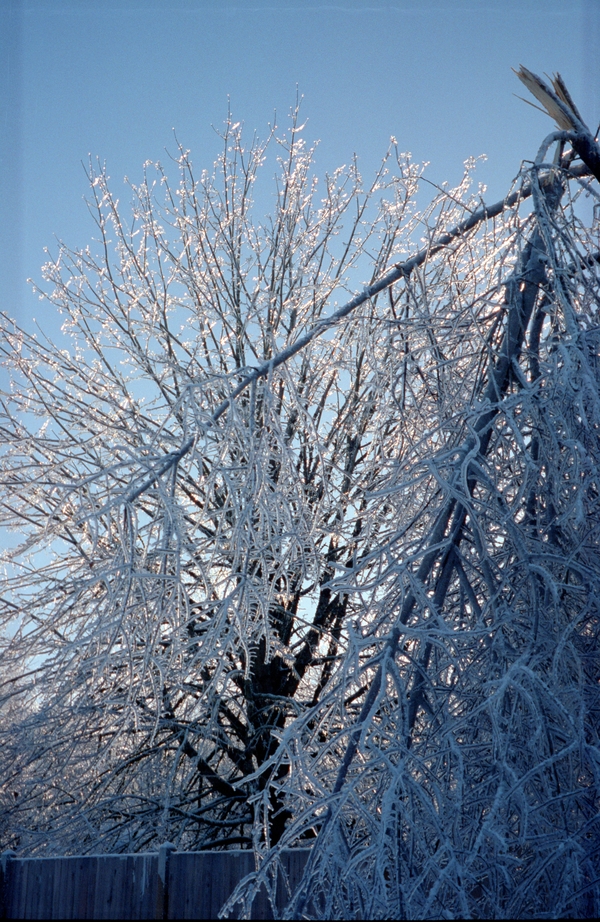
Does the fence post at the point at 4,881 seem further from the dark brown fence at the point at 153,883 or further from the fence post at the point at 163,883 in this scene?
the fence post at the point at 163,883

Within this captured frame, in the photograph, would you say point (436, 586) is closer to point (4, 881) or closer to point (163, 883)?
point (163, 883)

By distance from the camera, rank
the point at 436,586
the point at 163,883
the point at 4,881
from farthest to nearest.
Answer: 1. the point at 4,881
2. the point at 163,883
3. the point at 436,586

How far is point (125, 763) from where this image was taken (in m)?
6.10

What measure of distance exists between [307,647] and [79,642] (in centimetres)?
442

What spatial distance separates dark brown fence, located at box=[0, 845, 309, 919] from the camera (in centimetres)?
503

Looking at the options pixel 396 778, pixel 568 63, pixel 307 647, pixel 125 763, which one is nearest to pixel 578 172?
pixel 568 63

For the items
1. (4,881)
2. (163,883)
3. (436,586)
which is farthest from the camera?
(4,881)

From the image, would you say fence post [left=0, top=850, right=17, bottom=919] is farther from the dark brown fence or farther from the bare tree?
the bare tree

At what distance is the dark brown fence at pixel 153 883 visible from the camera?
5027mm

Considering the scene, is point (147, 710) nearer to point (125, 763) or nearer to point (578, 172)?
point (125, 763)

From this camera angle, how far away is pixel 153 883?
16.5ft

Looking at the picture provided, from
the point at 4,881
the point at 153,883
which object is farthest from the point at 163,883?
the point at 4,881

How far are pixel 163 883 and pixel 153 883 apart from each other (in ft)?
0.22

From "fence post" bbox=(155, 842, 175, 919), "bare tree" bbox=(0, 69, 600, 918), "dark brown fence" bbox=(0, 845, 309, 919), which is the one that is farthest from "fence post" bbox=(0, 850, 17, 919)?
"bare tree" bbox=(0, 69, 600, 918)
